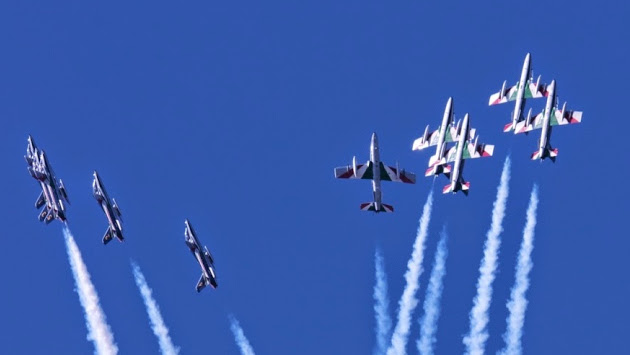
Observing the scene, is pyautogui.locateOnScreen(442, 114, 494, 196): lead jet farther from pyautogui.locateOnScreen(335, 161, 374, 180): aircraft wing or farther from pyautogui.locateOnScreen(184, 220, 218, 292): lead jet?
pyautogui.locateOnScreen(184, 220, 218, 292): lead jet

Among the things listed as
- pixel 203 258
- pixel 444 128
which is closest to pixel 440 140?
pixel 444 128

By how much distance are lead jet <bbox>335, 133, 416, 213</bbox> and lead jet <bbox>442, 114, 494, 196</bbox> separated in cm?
511

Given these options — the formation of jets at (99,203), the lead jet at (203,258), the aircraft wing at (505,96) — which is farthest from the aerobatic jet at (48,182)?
the aircraft wing at (505,96)

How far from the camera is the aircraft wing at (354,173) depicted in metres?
130

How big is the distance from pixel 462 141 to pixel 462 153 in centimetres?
147

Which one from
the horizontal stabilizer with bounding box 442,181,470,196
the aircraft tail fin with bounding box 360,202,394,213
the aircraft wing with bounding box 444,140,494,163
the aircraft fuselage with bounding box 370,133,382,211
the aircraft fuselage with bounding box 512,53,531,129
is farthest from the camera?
the aircraft fuselage with bounding box 512,53,531,129

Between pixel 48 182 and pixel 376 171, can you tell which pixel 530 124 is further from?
pixel 48 182

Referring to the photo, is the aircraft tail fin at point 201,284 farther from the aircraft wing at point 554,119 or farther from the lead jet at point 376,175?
Result: the aircraft wing at point 554,119

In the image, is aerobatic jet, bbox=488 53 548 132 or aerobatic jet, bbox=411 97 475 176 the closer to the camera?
aerobatic jet, bbox=411 97 475 176

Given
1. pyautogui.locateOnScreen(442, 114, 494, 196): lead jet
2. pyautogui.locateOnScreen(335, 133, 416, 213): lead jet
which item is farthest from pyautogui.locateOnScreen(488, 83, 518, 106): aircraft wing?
pyautogui.locateOnScreen(335, 133, 416, 213): lead jet

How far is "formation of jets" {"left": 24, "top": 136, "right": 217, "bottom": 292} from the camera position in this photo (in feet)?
440

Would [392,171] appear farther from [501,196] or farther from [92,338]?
[92,338]

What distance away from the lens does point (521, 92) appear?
144 m

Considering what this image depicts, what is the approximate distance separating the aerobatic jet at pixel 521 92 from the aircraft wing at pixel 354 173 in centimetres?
2042
